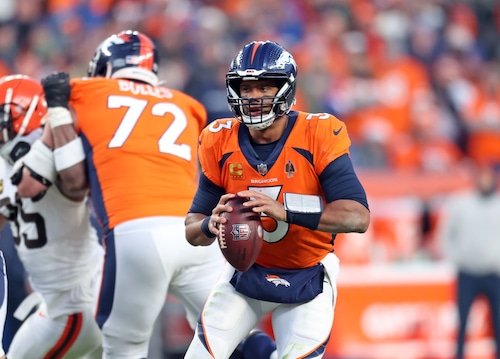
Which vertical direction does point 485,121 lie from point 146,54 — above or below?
below

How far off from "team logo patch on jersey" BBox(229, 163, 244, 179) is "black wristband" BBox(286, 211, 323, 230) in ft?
1.24

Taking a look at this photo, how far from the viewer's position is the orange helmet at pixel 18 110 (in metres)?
5.34

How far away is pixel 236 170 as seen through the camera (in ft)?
13.7

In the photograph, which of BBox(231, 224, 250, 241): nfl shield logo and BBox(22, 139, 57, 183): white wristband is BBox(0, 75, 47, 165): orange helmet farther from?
BBox(231, 224, 250, 241): nfl shield logo

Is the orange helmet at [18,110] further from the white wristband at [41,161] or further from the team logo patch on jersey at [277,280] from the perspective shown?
the team logo patch on jersey at [277,280]

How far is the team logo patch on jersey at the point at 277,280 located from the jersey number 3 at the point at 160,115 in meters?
Answer: 1.15

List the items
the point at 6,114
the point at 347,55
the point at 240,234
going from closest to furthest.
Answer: the point at 240,234
the point at 6,114
the point at 347,55

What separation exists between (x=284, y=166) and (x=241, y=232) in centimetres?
42

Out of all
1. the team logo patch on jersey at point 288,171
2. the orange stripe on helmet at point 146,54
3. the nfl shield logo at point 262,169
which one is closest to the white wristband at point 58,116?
the orange stripe on helmet at point 146,54

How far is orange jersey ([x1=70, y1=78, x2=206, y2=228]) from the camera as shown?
195 inches

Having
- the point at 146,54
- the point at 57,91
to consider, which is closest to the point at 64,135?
the point at 57,91

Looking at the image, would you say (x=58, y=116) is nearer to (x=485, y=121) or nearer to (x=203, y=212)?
(x=203, y=212)

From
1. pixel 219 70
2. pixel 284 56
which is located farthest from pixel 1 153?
pixel 219 70

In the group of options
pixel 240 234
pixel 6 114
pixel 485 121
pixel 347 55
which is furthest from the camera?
pixel 485 121
